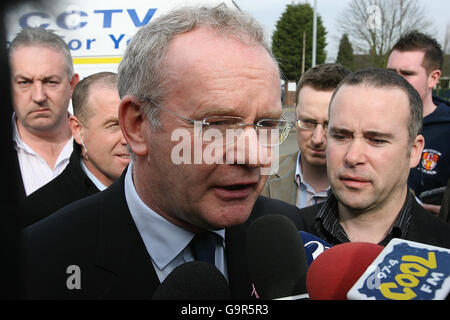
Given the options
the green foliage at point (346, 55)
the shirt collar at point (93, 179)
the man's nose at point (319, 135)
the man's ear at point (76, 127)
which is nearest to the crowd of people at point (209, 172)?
the man's nose at point (319, 135)

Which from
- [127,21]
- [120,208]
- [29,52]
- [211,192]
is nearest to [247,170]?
[211,192]

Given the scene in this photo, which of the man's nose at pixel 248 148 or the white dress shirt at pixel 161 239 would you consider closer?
the man's nose at pixel 248 148

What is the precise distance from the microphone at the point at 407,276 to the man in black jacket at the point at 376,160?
0.90 metres

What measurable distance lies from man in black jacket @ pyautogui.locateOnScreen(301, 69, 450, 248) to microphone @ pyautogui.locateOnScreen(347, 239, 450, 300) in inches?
35.5

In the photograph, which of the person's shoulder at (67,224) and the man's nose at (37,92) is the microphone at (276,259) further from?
the man's nose at (37,92)

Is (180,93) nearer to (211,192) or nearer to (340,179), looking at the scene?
(211,192)

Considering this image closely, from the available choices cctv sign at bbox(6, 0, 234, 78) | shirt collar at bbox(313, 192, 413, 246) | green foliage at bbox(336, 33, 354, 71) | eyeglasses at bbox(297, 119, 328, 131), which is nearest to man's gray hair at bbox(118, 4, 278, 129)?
shirt collar at bbox(313, 192, 413, 246)

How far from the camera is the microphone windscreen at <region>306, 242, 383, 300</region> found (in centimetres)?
94

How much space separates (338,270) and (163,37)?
87 centimetres

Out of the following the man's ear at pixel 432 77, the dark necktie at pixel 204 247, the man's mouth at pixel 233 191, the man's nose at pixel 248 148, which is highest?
the man's ear at pixel 432 77

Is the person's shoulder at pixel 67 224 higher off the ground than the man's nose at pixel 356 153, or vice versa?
the man's nose at pixel 356 153

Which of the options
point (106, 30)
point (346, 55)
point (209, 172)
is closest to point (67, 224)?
point (209, 172)

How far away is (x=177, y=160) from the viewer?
1292 mm

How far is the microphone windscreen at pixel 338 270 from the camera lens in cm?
94
